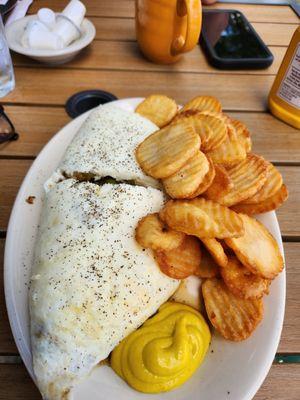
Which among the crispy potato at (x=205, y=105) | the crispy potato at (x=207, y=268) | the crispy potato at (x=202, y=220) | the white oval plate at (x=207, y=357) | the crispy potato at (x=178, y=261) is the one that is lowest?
the white oval plate at (x=207, y=357)

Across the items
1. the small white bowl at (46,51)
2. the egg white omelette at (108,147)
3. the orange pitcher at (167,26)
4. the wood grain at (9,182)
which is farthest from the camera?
the small white bowl at (46,51)

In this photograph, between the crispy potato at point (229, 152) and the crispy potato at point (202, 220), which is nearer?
the crispy potato at point (202, 220)

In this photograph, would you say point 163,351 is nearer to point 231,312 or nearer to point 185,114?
point 231,312

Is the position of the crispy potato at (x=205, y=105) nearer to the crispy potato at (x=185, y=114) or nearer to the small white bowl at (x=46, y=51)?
the crispy potato at (x=185, y=114)

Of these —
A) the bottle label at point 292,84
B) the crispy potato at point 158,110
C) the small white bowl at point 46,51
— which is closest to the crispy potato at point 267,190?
the crispy potato at point 158,110

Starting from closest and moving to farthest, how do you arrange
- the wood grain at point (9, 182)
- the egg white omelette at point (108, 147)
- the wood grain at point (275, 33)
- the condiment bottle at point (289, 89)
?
the egg white omelette at point (108, 147)
the wood grain at point (9, 182)
the condiment bottle at point (289, 89)
the wood grain at point (275, 33)

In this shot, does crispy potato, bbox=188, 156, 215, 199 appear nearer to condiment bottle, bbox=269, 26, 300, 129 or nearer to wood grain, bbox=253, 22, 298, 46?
condiment bottle, bbox=269, 26, 300, 129

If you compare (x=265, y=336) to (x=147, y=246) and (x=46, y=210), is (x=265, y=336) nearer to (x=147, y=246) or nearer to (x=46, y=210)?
(x=147, y=246)

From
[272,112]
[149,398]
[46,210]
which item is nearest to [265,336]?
[149,398]
